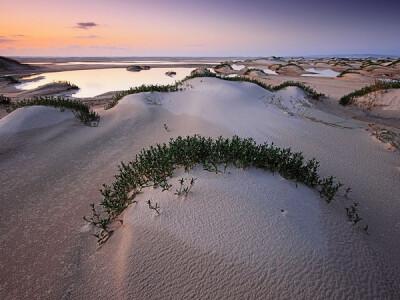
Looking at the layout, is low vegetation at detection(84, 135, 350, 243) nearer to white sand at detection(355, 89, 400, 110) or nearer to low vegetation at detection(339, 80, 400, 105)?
white sand at detection(355, 89, 400, 110)

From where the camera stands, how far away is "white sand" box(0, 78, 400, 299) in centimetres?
190

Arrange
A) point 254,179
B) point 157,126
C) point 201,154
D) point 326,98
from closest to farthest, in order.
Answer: point 254,179 → point 201,154 → point 157,126 → point 326,98

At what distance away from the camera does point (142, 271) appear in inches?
81.1

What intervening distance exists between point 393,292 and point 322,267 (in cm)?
65

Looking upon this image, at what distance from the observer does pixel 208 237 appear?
7.30ft

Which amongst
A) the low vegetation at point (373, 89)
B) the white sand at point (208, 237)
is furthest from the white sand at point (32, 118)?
the low vegetation at point (373, 89)

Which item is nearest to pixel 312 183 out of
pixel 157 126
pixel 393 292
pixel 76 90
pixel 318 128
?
pixel 393 292

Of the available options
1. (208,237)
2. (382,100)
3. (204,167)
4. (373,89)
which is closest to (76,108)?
(204,167)

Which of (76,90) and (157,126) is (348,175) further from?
(76,90)

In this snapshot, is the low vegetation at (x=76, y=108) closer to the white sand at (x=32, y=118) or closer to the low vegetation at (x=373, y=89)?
the white sand at (x=32, y=118)

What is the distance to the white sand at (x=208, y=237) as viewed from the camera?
1.90 metres

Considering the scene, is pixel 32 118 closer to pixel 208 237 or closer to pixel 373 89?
pixel 208 237

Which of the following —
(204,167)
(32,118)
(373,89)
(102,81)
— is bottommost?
(102,81)

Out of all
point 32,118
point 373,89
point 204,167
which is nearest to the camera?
point 204,167
